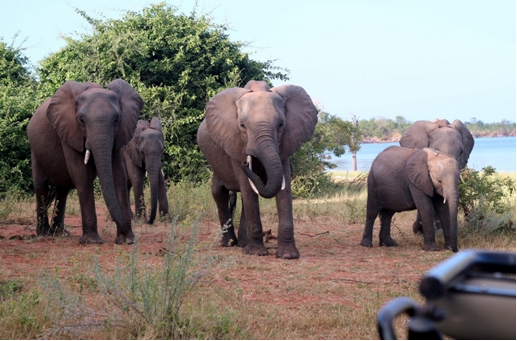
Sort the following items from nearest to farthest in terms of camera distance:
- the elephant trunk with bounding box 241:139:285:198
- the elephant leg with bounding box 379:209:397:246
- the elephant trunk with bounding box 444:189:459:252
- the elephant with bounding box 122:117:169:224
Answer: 1. the elephant trunk with bounding box 241:139:285:198
2. the elephant trunk with bounding box 444:189:459:252
3. the elephant leg with bounding box 379:209:397:246
4. the elephant with bounding box 122:117:169:224

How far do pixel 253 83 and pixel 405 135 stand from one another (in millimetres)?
5736

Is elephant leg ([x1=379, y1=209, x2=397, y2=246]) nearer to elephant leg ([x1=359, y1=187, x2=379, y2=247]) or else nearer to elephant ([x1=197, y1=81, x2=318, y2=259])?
elephant leg ([x1=359, y1=187, x2=379, y2=247])

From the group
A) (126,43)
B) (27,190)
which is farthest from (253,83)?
(126,43)

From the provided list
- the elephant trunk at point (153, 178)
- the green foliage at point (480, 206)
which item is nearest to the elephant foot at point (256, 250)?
the elephant trunk at point (153, 178)

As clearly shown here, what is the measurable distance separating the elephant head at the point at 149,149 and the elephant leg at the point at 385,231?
167 inches

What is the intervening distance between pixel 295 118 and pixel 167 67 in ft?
36.9

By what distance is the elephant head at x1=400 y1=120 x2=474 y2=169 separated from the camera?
40.0ft

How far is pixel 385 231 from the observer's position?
998 centimetres

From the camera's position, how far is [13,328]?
14.2 feet

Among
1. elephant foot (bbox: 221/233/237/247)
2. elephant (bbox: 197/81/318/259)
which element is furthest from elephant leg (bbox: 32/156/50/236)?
elephant (bbox: 197/81/318/259)

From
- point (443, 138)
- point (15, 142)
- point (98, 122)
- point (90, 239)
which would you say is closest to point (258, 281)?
point (90, 239)

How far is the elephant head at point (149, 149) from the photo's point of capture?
11874mm

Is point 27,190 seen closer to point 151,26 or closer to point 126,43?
point 126,43

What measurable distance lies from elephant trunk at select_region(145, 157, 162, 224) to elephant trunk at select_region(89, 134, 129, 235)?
2468 millimetres
